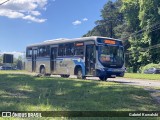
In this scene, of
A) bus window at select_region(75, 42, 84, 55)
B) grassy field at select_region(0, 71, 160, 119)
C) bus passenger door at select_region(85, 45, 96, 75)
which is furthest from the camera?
bus window at select_region(75, 42, 84, 55)

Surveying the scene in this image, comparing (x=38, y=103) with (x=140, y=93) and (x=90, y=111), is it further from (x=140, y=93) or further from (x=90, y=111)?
(x=140, y=93)

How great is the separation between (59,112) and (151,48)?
5709 centimetres

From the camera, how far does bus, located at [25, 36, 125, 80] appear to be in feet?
88.0

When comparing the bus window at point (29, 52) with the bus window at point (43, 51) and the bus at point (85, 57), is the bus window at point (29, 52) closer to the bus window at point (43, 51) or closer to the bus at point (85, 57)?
the bus window at point (43, 51)

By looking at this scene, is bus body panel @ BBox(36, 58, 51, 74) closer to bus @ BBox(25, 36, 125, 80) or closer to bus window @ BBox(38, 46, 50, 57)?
bus @ BBox(25, 36, 125, 80)

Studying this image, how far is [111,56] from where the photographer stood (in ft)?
89.5

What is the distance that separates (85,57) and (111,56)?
1.91 metres

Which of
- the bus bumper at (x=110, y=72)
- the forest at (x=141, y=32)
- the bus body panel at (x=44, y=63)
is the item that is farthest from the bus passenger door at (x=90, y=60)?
the forest at (x=141, y=32)

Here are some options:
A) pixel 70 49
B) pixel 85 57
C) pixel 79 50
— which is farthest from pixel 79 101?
pixel 70 49

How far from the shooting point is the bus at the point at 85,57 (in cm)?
2683

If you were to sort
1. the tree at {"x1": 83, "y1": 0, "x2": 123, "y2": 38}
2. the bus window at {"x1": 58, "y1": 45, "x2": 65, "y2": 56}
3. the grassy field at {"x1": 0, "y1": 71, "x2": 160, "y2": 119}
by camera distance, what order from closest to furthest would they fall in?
the grassy field at {"x1": 0, "y1": 71, "x2": 160, "y2": 119}, the bus window at {"x1": 58, "y1": 45, "x2": 65, "y2": 56}, the tree at {"x1": 83, "y1": 0, "x2": 123, "y2": 38}

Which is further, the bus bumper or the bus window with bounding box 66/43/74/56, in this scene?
the bus window with bounding box 66/43/74/56

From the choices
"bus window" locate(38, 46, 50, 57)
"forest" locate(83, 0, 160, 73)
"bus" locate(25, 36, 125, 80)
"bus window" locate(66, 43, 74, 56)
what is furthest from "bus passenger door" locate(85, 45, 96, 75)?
"forest" locate(83, 0, 160, 73)

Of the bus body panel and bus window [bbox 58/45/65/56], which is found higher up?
bus window [bbox 58/45/65/56]
